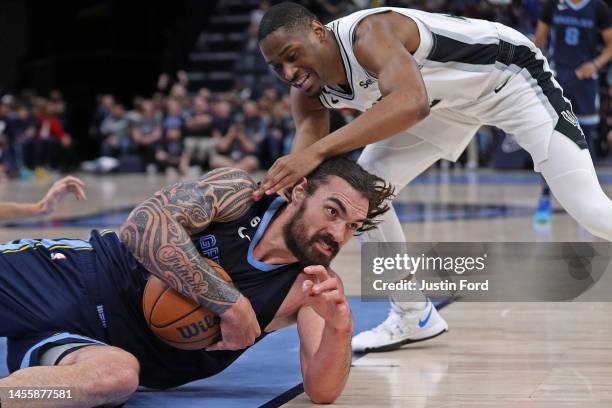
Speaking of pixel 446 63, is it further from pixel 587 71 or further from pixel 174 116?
pixel 174 116

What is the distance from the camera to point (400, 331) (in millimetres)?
4039

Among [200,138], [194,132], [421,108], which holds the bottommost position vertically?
[200,138]

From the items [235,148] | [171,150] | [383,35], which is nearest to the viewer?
[383,35]

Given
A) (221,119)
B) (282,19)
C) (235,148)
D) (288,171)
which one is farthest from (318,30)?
(221,119)

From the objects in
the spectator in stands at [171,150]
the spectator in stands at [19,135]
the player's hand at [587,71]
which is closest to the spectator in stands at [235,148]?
the spectator in stands at [171,150]

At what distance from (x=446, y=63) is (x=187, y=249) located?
147 cm

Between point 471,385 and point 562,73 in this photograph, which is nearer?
point 471,385

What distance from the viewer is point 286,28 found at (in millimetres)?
3408

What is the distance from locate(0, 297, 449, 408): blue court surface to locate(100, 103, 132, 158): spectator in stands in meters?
15.9

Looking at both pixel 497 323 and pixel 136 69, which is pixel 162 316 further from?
pixel 136 69

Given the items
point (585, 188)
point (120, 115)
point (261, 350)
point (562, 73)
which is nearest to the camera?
point (585, 188)

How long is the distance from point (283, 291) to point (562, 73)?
5.23m

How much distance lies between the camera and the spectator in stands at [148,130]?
62.1 ft

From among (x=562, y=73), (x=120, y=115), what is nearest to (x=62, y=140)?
(x=120, y=115)
